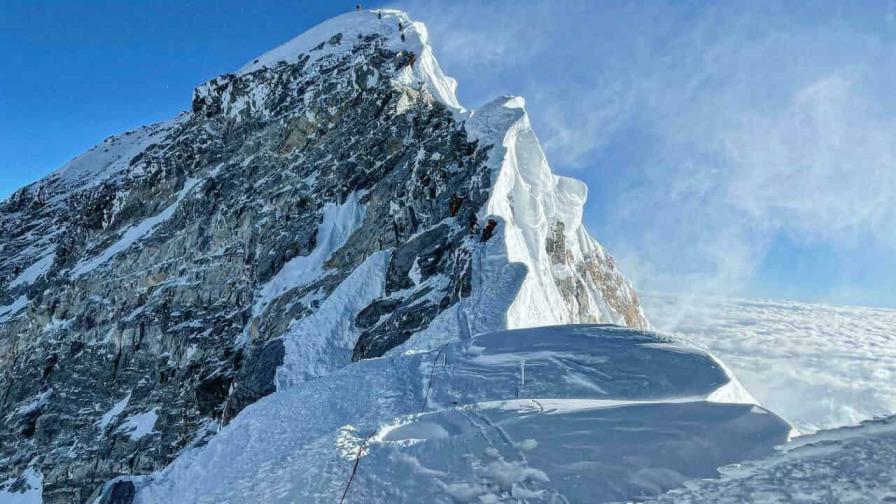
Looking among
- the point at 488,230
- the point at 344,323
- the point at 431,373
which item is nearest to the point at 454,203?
the point at 488,230

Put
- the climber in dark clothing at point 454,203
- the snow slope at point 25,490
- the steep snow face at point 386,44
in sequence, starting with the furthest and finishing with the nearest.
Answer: the steep snow face at point 386,44 → the snow slope at point 25,490 → the climber in dark clothing at point 454,203

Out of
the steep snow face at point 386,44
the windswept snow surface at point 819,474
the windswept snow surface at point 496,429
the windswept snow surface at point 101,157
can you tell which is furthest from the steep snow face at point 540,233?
the windswept snow surface at point 101,157

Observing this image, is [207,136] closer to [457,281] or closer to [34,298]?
[34,298]

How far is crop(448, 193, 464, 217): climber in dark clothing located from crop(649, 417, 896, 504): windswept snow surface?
2428 centimetres

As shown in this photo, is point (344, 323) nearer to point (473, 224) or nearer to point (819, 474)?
point (473, 224)

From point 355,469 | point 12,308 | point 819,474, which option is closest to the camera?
point 819,474

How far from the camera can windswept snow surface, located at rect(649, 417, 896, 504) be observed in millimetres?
5902

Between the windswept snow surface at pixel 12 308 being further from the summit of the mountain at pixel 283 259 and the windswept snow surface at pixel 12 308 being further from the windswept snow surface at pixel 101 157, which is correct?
the windswept snow surface at pixel 101 157

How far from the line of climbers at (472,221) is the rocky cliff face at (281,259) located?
0.70ft

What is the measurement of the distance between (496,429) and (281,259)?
120 feet

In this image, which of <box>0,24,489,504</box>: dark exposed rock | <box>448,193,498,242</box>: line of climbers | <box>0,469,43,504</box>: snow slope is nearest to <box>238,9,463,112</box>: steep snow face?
<box>0,24,489,504</box>: dark exposed rock

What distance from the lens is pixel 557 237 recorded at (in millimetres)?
37656

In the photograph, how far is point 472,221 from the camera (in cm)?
2847

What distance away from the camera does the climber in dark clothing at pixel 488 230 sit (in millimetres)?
26516
